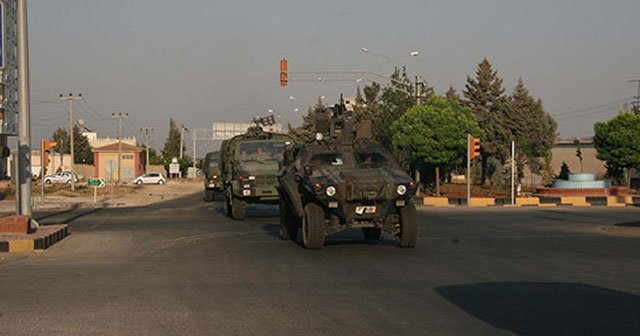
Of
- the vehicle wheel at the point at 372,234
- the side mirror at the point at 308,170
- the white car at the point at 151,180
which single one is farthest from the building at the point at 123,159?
the side mirror at the point at 308,170

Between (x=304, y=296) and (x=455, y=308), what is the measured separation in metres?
1.88

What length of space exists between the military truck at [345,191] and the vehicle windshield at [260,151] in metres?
7.51

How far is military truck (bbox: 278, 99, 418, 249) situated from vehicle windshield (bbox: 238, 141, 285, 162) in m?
7.51

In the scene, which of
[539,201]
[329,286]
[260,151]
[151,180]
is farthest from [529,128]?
[329,286]

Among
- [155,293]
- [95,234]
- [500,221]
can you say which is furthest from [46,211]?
[155,293]

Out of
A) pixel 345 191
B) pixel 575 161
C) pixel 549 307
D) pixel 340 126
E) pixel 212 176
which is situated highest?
pixel 340 126

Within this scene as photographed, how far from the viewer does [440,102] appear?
41.3m

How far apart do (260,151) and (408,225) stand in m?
10.9

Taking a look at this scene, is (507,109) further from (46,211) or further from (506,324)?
(506,324)

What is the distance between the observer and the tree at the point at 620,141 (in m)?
44.9

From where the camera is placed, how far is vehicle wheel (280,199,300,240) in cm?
1612

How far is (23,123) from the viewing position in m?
18.5

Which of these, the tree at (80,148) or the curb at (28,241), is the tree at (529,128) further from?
the tree at (80,148)

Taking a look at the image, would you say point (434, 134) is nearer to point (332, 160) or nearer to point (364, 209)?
point (332, 160)
